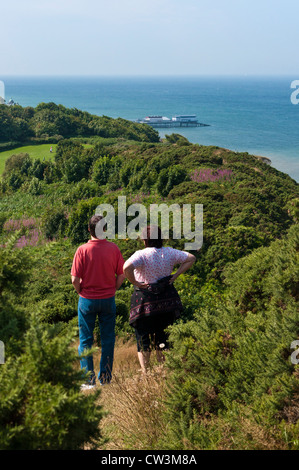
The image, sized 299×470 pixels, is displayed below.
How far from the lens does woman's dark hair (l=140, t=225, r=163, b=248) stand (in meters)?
4.60

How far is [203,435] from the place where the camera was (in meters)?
2.94

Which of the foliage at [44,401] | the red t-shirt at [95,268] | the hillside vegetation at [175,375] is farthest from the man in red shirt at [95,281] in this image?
the foliage at [44,401]

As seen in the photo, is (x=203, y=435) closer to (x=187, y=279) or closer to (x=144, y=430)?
(x=144, y=430)

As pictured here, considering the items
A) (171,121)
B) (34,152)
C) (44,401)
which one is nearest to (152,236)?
(44,401)

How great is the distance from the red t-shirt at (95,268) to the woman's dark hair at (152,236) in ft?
1.28

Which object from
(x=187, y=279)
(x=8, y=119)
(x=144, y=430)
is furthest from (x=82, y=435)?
(x=8, y=119)

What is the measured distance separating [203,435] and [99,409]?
3.24ft

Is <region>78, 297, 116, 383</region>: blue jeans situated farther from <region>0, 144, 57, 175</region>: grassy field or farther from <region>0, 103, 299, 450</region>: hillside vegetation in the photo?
<region>0, 144, 57, 175</region>: grassy field

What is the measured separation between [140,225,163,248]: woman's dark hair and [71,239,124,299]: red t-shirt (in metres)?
0.39

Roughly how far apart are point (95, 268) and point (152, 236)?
0.71 metres

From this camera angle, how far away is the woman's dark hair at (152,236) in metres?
4.60

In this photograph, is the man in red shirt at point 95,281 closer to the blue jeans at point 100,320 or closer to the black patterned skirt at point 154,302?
the blue jeans at point 100,320

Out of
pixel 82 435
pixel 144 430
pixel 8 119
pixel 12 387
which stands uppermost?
pixel 8 119

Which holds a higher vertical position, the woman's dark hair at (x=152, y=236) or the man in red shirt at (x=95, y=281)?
the woman's dark hair at (x=152, y=236)
